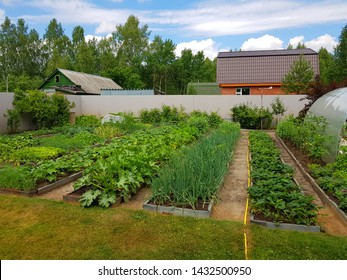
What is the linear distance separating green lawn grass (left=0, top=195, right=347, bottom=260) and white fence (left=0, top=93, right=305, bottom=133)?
13.4m

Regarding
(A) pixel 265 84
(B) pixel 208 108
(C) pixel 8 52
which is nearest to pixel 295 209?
(B) pixel 208 108

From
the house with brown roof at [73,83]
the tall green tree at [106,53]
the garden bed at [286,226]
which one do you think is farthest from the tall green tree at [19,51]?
the garden bed at [286,226]

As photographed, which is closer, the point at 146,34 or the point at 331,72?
the point at 331,72

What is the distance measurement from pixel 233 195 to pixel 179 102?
12651 mm

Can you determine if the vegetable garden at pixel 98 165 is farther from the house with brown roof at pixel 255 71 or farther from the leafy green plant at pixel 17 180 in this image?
the house with brown roof at pixel 255 71

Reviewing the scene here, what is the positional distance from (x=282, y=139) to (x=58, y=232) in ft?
30.6

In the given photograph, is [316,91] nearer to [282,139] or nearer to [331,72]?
[282,139]

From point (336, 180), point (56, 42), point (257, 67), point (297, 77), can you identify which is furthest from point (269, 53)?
point (56, 42)

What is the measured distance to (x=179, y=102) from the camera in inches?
667

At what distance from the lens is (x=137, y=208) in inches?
163

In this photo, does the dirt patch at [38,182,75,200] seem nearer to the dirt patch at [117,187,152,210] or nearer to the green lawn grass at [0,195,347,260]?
the green lawn grass at [0,195,347,260]

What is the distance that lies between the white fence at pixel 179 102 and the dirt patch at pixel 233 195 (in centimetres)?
964

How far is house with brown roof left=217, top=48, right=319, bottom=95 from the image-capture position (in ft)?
78.9

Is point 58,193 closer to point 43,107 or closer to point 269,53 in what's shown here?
point 43,107
